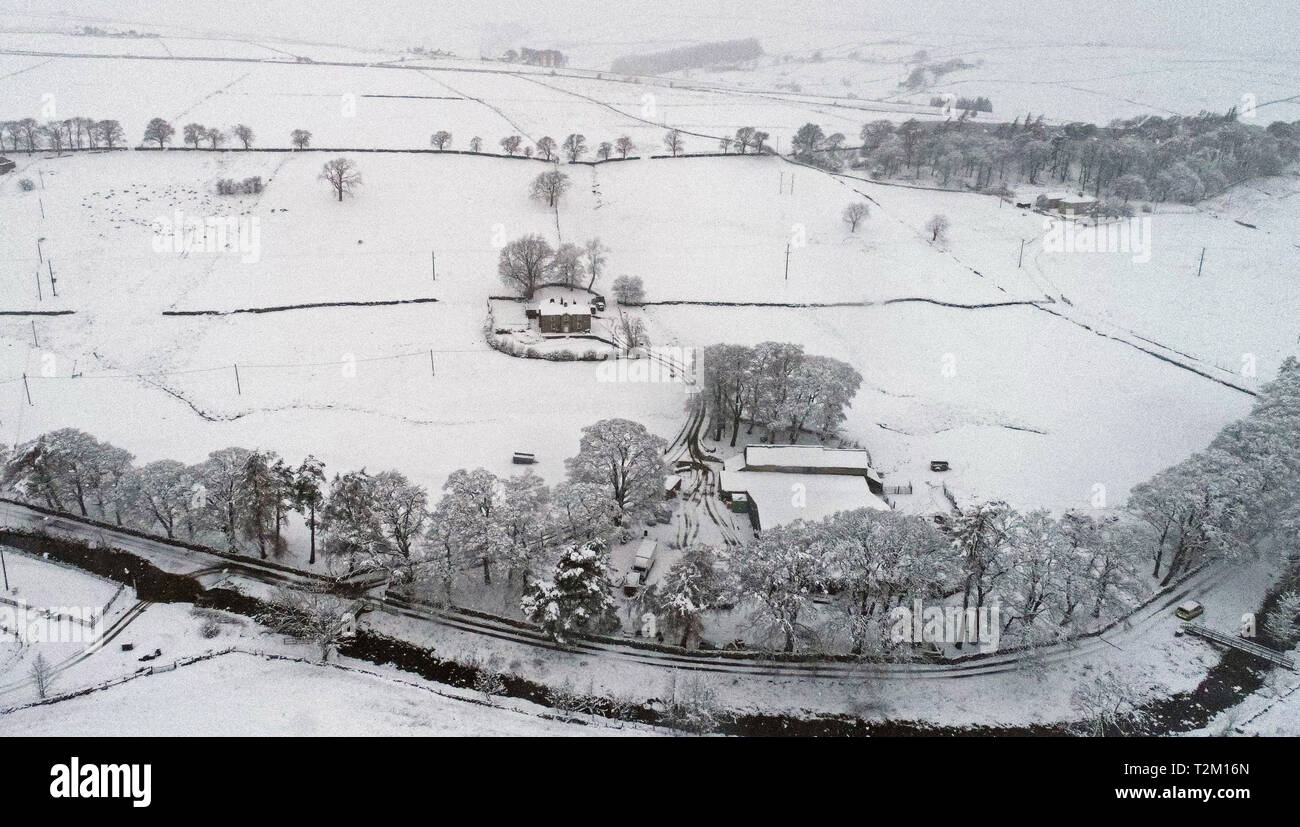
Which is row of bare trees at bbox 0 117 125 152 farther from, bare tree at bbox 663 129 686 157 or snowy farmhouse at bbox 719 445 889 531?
snowy farmhouse at bbox 719 445 889 531

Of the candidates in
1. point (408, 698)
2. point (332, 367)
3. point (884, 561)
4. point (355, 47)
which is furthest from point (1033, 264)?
point (355, 47)

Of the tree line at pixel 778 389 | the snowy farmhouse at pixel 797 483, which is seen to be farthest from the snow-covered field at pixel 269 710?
the tree line at pixel 778 389

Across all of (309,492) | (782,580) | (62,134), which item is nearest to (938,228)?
(782,580)

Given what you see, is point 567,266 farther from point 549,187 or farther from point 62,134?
point 62,134

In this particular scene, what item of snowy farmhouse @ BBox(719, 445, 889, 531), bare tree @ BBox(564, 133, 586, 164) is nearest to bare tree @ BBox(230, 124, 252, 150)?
bare tree @ BBox(564, 133, 586, 164)

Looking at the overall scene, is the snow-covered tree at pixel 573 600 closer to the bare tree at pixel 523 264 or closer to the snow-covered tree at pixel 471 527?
the snow-covered tree at pixel 471 527

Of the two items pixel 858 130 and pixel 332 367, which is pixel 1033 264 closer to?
pixel 858 130
